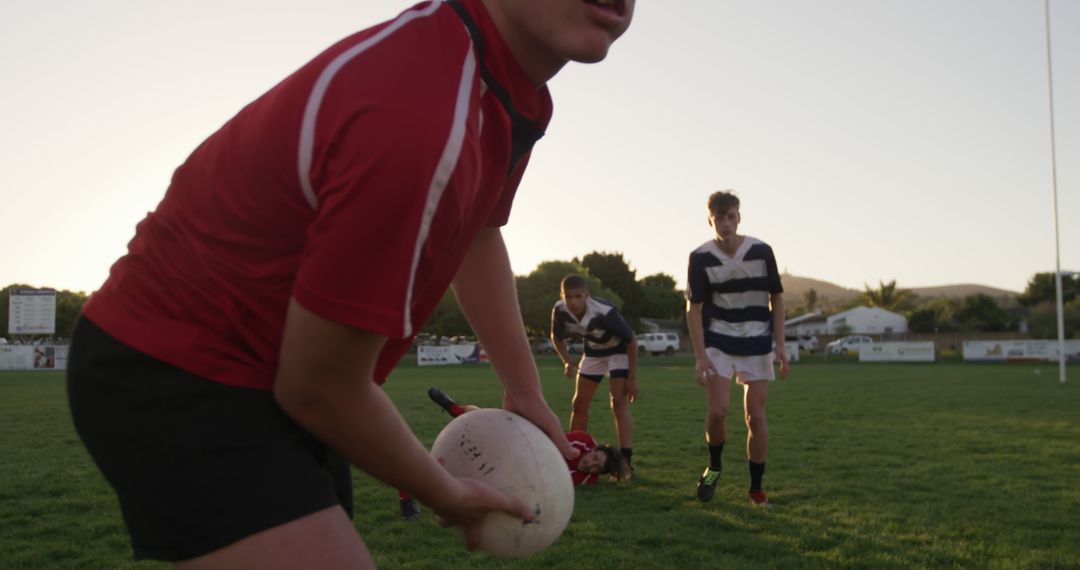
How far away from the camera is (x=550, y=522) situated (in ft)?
6.95

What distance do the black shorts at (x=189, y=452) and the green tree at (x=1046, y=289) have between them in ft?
364

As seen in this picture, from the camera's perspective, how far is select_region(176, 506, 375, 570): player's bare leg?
4.98ft

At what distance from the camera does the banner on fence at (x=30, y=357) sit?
134 feet

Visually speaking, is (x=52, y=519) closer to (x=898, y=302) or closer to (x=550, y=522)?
(x=550, y=522)

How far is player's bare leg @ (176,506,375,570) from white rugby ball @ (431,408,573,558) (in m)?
0.45

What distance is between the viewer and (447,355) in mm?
47406

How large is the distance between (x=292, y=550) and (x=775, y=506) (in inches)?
248

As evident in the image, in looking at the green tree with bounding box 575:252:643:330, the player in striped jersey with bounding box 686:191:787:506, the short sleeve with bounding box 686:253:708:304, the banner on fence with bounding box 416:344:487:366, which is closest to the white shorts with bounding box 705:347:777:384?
the player in striped jersey with bounding box 686:191:787:506

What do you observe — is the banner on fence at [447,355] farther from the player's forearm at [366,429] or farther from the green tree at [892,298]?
the green tree at [892,298]

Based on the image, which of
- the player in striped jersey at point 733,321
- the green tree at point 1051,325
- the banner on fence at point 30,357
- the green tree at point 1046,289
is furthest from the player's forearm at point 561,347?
the green tree at point 1046,289

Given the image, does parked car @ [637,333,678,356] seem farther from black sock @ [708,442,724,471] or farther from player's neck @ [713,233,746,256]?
player's neck @ [713,233,746,256]

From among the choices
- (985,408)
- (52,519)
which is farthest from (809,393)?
(52,519)

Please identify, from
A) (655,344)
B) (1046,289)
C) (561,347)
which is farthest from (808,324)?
(561,347)

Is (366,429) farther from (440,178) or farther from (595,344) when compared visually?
(595,344)
